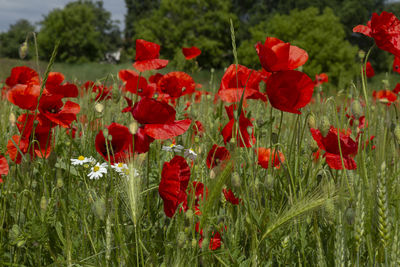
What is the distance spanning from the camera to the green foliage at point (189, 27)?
3259 cm

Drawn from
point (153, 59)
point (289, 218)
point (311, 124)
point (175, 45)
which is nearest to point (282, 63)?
point (311, 124)

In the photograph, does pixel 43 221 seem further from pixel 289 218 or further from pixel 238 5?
pixel 238 5

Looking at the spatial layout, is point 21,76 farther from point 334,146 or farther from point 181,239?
A: point 334,146

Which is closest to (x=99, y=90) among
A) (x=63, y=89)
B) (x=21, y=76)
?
(x=21, y=76)

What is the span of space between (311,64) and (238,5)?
1156 inches

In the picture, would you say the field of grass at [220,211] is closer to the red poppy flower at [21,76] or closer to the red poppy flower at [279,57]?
the red poppy flower at [279,57]

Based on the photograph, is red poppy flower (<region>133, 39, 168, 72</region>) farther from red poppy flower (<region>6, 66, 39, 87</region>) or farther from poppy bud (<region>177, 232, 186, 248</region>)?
poppy bud (<region>177, 232, 186, 248</region>)

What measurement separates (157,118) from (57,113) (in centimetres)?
42

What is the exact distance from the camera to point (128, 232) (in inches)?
48.9

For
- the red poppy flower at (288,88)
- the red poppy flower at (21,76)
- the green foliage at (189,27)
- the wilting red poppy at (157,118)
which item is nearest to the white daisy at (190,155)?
the wilting red poppy at (157,118)

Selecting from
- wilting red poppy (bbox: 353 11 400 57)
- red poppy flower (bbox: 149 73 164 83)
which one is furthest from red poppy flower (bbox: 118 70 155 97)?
wilting red poppy (bbox: 353 11 400 57)

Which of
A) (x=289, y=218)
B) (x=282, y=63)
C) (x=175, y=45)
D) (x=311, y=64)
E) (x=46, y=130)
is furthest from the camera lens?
(x=175, y=45)

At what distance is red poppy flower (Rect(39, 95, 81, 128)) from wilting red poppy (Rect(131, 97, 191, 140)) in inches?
11.9

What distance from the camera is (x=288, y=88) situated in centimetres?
118
